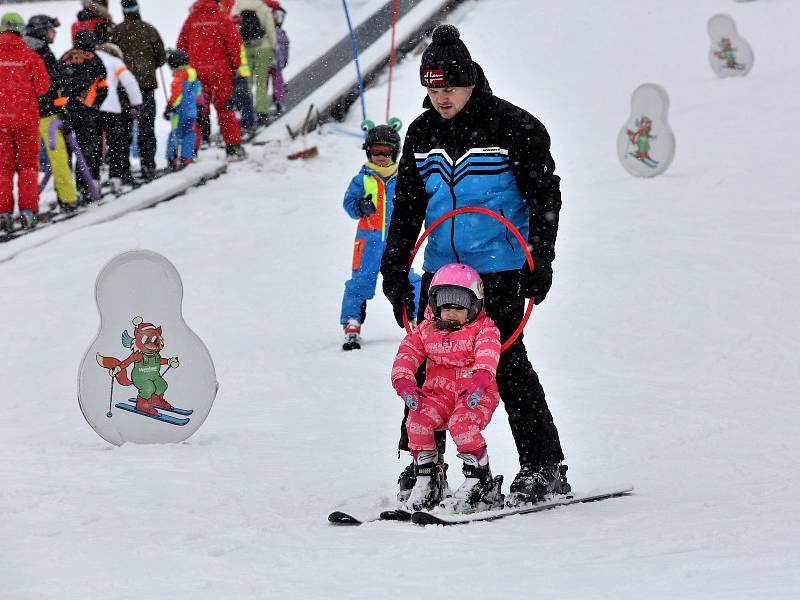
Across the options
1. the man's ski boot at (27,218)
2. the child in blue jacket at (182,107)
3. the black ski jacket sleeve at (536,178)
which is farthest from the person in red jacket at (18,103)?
the black ski jacket sleeve at (536,178)

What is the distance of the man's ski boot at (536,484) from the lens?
478cm

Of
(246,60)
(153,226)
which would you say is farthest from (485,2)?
(153,226)

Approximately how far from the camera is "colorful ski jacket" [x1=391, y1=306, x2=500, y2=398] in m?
4.69

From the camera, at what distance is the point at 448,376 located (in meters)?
4.78

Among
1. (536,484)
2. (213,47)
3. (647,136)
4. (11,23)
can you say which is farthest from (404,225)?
(213,47)

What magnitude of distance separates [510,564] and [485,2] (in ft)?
69.0

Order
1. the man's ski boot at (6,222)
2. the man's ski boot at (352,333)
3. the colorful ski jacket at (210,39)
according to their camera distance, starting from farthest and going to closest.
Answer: the colorful ski jacket at (210,39), the man's ski boot at (6,222), the man's ski boot at (352,333)

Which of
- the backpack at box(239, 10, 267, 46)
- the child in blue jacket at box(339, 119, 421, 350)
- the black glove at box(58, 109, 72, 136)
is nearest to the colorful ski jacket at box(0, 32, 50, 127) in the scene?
the black glove at box(58, 109, 72, 136)

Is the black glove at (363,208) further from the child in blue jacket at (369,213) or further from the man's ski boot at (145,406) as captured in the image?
the man's ski boot at (145,406)

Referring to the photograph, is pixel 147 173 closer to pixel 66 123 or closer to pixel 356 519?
pixel 66 123

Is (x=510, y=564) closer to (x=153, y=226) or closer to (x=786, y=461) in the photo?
(x=786, y=461)

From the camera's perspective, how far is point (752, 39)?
20.5 metres

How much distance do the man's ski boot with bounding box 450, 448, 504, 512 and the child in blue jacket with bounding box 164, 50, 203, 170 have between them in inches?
386

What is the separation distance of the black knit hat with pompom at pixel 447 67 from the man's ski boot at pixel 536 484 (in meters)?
1.46
